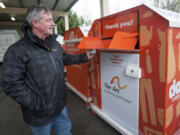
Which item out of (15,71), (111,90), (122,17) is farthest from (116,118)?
(15,71)

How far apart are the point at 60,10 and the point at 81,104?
9.10m

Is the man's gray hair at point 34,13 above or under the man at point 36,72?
above

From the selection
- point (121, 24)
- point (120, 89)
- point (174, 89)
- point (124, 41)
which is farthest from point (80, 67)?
point (174, 89)

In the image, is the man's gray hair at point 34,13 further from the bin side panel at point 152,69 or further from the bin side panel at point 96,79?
the bin side panel at point 96,79

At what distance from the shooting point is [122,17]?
153 cm

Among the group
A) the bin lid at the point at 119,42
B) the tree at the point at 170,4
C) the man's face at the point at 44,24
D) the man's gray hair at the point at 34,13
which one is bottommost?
the bin lid at the point at 119,42

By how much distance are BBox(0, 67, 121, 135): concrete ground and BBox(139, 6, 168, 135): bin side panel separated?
75 centimetres

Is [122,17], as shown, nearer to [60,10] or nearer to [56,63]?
[56,63]

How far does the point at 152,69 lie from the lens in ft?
4.26

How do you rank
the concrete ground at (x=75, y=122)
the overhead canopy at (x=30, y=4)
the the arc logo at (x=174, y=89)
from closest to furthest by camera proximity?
the the arc logo at (x=174, y=89), the concrete ground at (x=75, y=122), the overhead canopy at (x=30, y=4)

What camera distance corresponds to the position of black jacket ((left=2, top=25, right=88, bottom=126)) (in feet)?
3.39

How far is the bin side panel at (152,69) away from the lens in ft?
3.88

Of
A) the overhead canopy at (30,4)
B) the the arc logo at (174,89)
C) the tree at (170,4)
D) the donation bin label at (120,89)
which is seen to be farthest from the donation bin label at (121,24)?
the overhead canopy at (30,4)

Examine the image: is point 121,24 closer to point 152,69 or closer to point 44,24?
point 152,69
